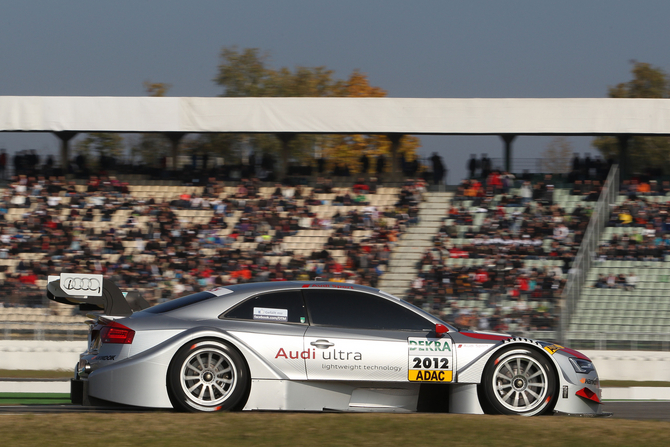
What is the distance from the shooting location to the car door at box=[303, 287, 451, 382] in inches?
274

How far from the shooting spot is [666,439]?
5883mm

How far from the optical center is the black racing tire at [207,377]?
6.66 meters

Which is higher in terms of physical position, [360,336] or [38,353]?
[360,336]

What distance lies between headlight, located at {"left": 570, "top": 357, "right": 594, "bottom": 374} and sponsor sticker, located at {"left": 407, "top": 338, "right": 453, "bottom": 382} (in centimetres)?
121

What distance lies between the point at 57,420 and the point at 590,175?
1867 centimetres

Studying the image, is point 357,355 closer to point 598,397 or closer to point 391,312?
point 391,312

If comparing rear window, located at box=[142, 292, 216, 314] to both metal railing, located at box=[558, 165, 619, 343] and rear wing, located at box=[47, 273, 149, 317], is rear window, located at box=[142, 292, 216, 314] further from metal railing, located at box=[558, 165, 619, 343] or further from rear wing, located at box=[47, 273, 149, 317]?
metal railing, located at box=[558, 165, 619, 343]

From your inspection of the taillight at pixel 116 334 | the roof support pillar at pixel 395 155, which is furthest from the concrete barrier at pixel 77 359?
the taillight at pixel 116 334

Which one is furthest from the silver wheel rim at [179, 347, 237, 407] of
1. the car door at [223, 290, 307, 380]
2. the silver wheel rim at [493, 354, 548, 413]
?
the silver wheel rim at [493, 354, 548, 413]

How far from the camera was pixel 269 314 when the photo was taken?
281 inches

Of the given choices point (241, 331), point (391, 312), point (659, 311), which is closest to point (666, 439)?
point (391, 312)

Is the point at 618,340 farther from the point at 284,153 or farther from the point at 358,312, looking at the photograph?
the point at 284,153

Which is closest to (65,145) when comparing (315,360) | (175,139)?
(175,139)

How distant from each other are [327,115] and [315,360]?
18.3 m
